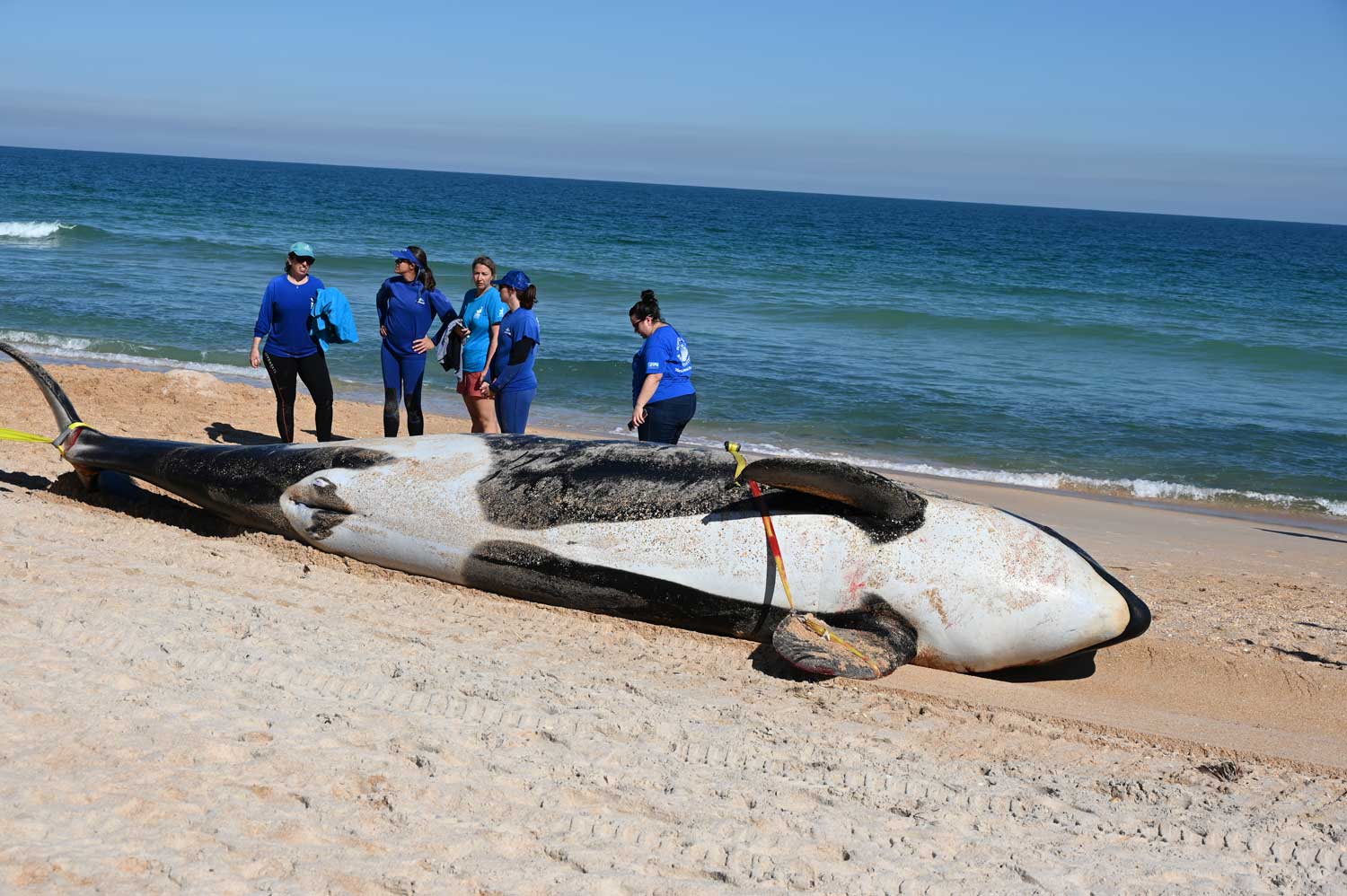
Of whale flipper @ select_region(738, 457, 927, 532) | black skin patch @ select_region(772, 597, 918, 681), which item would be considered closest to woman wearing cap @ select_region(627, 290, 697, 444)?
whale flipper @ select_region(738, 457, 927, 532)

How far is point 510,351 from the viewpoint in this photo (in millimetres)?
9258

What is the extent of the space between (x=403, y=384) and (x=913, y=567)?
537 centimetres

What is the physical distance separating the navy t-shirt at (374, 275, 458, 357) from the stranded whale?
2.39m

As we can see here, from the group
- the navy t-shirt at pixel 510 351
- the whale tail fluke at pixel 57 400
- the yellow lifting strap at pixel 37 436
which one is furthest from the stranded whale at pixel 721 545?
the navy t-shirt at pixel 510 351

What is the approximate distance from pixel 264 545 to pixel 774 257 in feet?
144

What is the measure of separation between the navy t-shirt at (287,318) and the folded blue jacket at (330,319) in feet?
0.20

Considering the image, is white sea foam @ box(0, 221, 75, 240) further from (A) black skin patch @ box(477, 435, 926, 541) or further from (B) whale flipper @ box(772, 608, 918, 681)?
(B) whale flipper @ box(772, 608, 918, 681)

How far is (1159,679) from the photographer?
6.41 meters

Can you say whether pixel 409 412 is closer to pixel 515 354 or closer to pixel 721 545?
pixel 515 354

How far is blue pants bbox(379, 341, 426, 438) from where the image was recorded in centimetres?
980

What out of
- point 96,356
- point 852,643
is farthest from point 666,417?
point 96,356

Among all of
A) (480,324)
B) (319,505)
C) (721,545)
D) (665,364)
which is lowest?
(319,505)

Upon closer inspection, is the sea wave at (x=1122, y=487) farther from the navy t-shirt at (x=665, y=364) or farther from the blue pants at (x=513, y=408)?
the navy t-shirt at (x=665, y=364)

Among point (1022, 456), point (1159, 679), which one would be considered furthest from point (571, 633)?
point (1022, 456)
